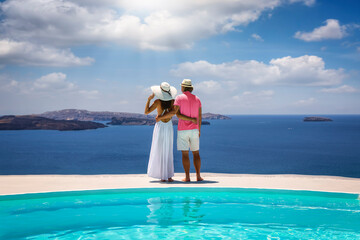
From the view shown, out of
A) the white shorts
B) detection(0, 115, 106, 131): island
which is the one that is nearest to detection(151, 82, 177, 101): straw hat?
the white shorts

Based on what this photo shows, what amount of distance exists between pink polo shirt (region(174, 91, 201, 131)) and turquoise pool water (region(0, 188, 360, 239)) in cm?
113

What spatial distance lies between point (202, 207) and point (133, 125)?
149 m

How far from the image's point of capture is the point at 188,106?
6.28 meters

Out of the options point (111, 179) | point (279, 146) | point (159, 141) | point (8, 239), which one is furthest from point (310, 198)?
point (279, 146)

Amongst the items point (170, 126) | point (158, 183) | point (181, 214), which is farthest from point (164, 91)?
point (181, 214)

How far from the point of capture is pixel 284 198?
5.55 m

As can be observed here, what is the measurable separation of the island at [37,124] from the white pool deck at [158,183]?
126562 mm

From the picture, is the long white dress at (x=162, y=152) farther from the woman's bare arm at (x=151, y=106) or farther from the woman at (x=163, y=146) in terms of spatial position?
the woman's bare arm at (x=151, y=106)

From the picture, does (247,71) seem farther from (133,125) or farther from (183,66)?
(133,125)

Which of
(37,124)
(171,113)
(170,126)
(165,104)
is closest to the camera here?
(171,113)

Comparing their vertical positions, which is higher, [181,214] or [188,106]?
[188,106]

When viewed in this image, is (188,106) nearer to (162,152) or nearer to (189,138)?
(189,138)

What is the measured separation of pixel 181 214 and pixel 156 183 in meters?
1.57

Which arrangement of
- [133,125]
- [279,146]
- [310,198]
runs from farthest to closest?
[133,125] < [279,146] < [310,198]
